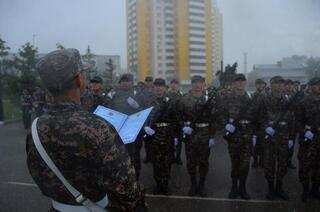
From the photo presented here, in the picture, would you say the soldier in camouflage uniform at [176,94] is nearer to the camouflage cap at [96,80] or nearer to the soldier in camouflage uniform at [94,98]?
the soldier in camouflage uniform at [94,98]

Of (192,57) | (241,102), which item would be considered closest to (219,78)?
(241,102)

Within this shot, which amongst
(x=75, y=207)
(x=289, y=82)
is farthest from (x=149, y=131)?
(x=75, y=207)

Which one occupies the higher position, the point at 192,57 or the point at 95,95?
the point at 192,57

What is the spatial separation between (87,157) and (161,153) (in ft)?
15.3

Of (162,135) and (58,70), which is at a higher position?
(58,70)

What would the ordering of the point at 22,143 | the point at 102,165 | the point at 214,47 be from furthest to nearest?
1. the point at 22,143
2. the point at 214,47
3. the point at 102,165

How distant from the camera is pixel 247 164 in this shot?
20.6 ft

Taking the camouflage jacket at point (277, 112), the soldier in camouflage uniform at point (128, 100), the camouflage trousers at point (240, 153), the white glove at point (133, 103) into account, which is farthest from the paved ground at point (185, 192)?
the white glove at point (133, 103)

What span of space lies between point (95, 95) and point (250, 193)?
118 inches

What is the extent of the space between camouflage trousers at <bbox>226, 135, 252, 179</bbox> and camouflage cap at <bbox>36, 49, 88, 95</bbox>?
442cm

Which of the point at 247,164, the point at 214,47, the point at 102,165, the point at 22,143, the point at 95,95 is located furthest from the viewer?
the point at 22,143

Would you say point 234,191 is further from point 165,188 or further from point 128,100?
point 128,100

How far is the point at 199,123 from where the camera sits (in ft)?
21.1

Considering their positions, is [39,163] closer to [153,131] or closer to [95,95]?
[153,131]
